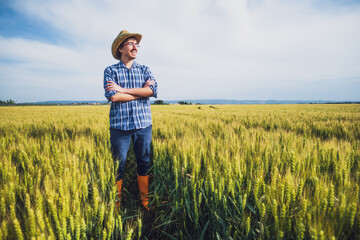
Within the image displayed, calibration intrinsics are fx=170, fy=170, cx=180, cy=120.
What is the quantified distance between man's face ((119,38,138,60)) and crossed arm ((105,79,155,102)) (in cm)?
36

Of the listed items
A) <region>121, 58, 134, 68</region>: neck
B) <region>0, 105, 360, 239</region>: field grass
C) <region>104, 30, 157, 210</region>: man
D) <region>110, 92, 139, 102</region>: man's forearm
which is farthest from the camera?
<region>121, 58, 134, 68</region>: neck

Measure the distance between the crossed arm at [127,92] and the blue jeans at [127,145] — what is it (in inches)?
15.4

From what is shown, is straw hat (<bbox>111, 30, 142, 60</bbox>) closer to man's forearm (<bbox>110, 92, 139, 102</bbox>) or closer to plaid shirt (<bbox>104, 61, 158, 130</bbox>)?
plaid shirt (<bbox>104, 61, 158, 130</bbox>)

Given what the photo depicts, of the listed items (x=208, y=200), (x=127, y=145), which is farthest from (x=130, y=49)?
(x=208, y=200)

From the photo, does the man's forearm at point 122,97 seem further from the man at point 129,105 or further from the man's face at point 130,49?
the man's face at point 130,49

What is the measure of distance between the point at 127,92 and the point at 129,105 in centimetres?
16

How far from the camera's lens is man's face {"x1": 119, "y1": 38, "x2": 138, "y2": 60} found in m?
2.06

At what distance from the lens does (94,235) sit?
1129 millimetres

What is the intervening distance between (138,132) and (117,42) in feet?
3.79

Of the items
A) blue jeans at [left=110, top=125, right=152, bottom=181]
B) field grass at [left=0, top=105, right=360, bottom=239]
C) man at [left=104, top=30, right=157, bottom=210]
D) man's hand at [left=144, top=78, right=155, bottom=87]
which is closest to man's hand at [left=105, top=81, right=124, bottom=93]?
man at [left=104, top=30, right=157, bottom=210]

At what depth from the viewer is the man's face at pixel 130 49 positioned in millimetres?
2061

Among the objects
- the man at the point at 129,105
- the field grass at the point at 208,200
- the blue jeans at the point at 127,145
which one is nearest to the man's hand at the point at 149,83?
the man at the point at 129,105

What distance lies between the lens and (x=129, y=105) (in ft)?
6.79

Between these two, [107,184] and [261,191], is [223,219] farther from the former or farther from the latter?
[107,184]
